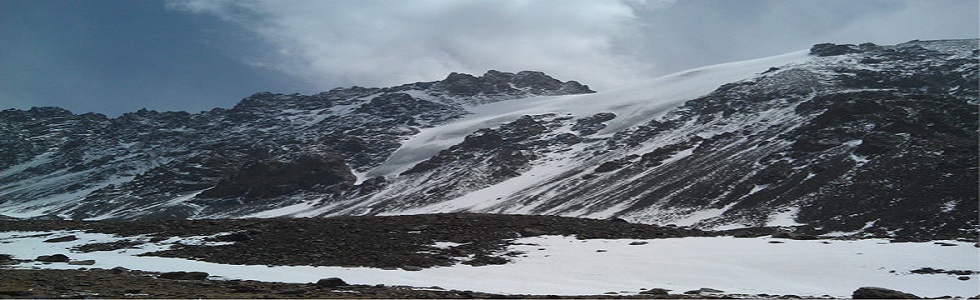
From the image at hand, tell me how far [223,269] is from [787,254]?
2073cm

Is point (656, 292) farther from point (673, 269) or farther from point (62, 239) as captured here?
point (62, 239)

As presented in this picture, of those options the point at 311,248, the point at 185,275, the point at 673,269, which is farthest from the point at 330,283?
the point at 673,269

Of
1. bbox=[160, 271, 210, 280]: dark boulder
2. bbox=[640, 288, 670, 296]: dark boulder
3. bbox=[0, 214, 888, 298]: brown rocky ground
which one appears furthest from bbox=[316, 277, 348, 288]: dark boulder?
bbox=[640, 288, 670, 296]: dark boulder

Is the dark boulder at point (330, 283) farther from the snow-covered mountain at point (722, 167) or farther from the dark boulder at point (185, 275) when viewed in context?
the snow-covered mountain at point (722, 167)

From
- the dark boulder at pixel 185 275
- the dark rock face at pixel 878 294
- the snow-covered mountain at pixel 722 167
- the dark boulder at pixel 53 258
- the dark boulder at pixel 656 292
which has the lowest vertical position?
the dark rock face at pixel 878 294

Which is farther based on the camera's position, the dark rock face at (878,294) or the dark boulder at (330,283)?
the dark boulder at (330,283)

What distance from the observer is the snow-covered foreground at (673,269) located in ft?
63.2

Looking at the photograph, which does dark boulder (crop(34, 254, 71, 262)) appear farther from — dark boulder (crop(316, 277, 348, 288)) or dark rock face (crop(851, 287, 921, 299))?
dark rock face (crop(851, 287, 921, 299))

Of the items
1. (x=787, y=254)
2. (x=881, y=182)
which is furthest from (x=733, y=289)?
(x=881, y=182)

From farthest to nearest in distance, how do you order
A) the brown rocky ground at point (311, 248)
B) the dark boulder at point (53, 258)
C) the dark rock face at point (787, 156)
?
the dark rock face at point (787, 156) < the dark boulder at point (53, 258) < the brown rocky ground at point (311, 248)

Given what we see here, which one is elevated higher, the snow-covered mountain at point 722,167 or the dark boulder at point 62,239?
the snow-covered mountain at point 722,167

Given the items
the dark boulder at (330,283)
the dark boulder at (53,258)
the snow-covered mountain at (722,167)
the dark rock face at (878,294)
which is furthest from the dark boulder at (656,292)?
the snow-covered mountain at (722,167)

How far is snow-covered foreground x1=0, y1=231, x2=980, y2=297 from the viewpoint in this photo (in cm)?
1925

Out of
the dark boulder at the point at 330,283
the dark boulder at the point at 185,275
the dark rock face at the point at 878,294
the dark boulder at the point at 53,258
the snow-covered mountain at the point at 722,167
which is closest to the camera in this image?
the dark rock face at the point at 878,294
